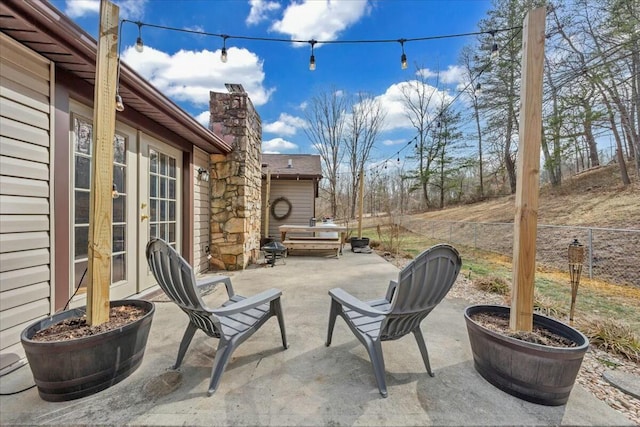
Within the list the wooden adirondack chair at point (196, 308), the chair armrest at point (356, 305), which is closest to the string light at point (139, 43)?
the wooden adirondack chair at point (196, 308)

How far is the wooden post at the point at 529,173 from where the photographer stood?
6.07 ft

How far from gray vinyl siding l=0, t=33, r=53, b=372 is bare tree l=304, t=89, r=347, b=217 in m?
16.5

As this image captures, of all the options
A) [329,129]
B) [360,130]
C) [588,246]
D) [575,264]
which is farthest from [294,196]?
[360,130]

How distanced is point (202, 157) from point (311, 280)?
2.99 metres

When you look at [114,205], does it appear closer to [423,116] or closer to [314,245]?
[314,245]

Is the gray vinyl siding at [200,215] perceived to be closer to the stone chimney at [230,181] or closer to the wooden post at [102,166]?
the stone chimney at [230,181]

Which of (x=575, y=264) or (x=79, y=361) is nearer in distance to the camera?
(x=79, y=361)

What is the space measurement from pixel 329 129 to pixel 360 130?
2169 millimetres

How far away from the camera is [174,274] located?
175 centimetres

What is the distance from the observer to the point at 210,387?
5.61 ft

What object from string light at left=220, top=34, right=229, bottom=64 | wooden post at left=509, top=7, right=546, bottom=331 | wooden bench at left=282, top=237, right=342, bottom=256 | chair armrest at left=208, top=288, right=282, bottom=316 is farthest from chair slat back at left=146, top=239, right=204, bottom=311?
wooden bench at left=282, top=237, right=342, bottom=256

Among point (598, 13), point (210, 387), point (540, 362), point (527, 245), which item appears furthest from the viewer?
point (598, 13)

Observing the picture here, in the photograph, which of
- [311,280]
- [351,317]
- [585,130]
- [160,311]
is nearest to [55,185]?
[160,311]

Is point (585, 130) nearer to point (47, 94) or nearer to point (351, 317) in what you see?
point (351, 317)
